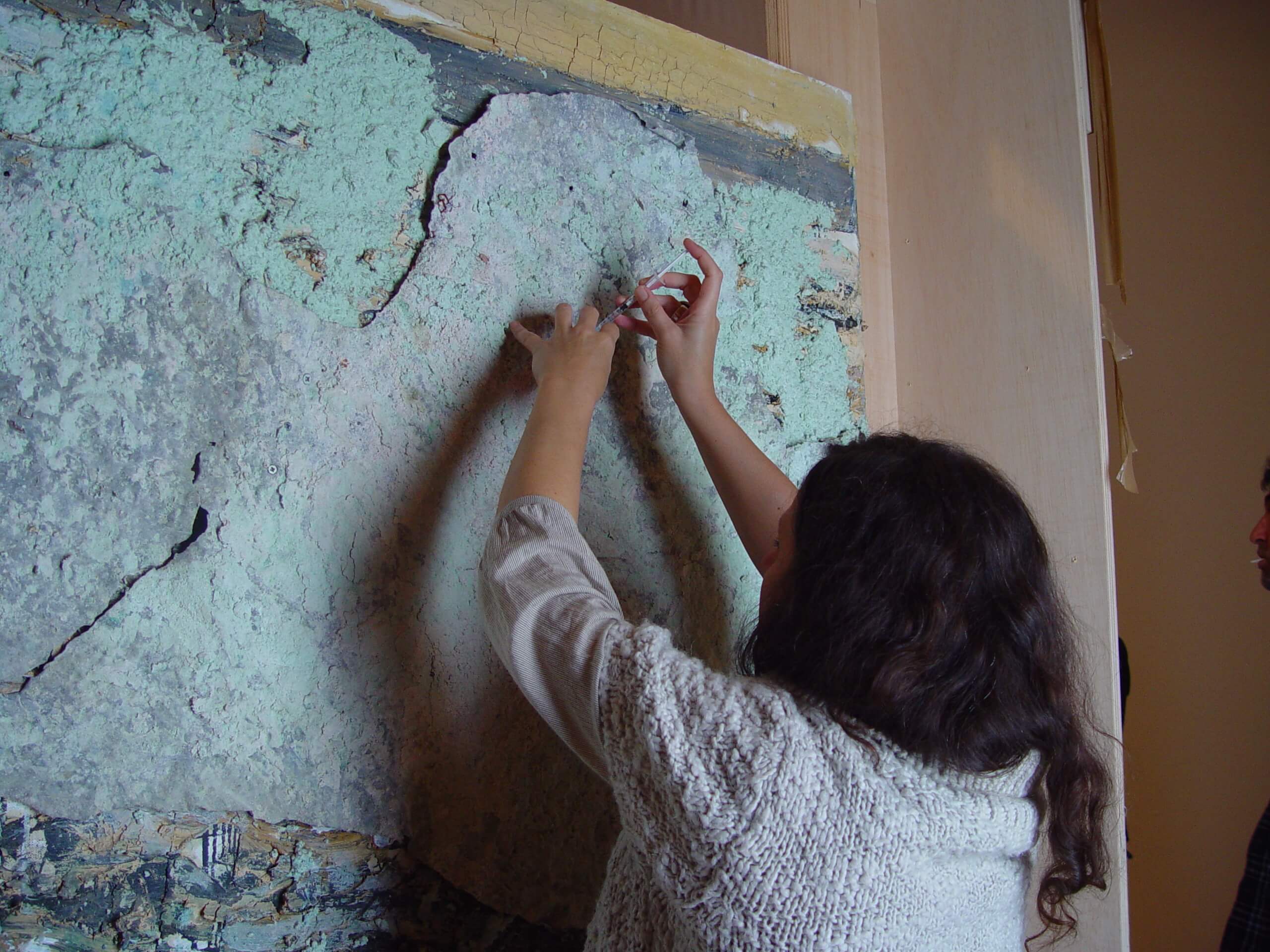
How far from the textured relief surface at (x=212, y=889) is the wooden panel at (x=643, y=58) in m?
0.87

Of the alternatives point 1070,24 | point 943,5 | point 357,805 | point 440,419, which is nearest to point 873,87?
point 943,5

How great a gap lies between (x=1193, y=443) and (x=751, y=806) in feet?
7.01

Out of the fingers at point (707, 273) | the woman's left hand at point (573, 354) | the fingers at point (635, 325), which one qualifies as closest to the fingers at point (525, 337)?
the woman's left hand at point (573, 354)

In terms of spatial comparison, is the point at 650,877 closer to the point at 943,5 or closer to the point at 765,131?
the point at 765,131

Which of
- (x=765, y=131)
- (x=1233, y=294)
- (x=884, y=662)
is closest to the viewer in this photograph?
(x=884, y=662)

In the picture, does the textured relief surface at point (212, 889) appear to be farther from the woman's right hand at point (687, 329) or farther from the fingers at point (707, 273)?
the fingers at point (707, 273)

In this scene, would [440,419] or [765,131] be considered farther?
[765,131]

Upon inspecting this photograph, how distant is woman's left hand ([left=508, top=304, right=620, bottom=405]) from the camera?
92 cm

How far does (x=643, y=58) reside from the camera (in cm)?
110

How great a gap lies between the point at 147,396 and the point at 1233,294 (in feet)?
8.09

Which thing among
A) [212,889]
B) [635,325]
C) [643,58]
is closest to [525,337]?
[635,325]

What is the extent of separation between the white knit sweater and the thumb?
39 cm

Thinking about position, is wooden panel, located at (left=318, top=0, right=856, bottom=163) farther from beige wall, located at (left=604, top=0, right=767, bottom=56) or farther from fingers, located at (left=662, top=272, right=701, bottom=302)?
fingers, located at (left=662, top=272, right=701, bottom=302)

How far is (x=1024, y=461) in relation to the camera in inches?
51.1
